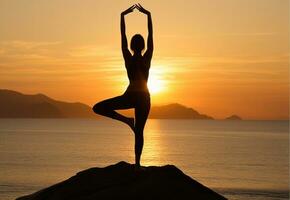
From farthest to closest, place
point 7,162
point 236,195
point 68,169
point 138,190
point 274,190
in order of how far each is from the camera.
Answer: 1. point 7,162
2. point 68,169
3. point 274,190
4. point 236,195
5. point 138,190

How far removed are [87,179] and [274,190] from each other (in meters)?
43.0

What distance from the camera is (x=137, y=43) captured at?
11812 millimetres

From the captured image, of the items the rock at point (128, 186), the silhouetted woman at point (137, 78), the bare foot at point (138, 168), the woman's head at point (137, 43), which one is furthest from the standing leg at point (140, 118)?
the woman's head at point (137, 43)

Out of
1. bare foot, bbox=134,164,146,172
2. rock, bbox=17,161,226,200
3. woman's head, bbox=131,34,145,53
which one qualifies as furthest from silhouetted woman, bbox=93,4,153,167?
rock, bbox=17,161,226,200

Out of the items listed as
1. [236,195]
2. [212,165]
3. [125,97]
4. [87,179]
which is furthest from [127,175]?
[212,165]

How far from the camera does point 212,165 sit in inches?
2997

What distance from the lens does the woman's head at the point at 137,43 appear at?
1176 cm

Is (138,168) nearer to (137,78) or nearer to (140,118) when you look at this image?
(140,118)

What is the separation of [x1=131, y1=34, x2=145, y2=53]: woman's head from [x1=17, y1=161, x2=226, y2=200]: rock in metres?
2.69

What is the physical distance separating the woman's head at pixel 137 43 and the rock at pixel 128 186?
2.69m

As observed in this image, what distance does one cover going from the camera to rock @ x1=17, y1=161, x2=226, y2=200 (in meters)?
11.0

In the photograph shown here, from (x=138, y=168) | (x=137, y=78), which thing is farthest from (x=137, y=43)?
(x=138, y=168)

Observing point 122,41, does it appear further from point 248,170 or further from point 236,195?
point 248,170

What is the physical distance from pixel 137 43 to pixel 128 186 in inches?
123
